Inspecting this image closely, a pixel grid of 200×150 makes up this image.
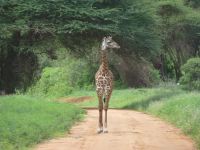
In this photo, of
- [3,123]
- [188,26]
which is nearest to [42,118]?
[3,123]

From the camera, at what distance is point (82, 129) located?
17.5 m

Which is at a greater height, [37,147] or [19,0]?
[19,0]

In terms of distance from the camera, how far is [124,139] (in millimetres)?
14688

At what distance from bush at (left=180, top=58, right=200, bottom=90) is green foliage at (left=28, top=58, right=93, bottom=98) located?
45.5 ft

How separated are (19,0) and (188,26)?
20872 mm

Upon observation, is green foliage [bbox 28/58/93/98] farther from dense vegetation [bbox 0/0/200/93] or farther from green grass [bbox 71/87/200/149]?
dense vegetation [bbox 0/0/200/93]

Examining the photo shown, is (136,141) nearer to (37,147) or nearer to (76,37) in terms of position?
(37,147)

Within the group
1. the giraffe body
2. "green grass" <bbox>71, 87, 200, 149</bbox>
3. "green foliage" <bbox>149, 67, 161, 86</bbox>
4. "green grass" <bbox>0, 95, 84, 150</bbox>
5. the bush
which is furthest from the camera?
"green foliage" <bbox>149, 67, 161, 86</bbox>

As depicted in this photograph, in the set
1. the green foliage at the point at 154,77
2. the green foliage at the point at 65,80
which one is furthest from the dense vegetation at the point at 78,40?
the green foliage at the point at 65,80

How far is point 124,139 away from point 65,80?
127 ft

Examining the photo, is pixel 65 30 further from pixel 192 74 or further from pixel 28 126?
pixel 28 126

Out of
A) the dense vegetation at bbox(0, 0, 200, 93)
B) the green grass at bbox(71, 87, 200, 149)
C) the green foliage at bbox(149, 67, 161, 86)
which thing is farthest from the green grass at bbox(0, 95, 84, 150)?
the green foliage at bbox(149, 67, 161, 86)

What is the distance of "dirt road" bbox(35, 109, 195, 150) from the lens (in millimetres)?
13250

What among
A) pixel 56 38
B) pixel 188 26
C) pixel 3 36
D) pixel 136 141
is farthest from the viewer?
pixel 188 26
